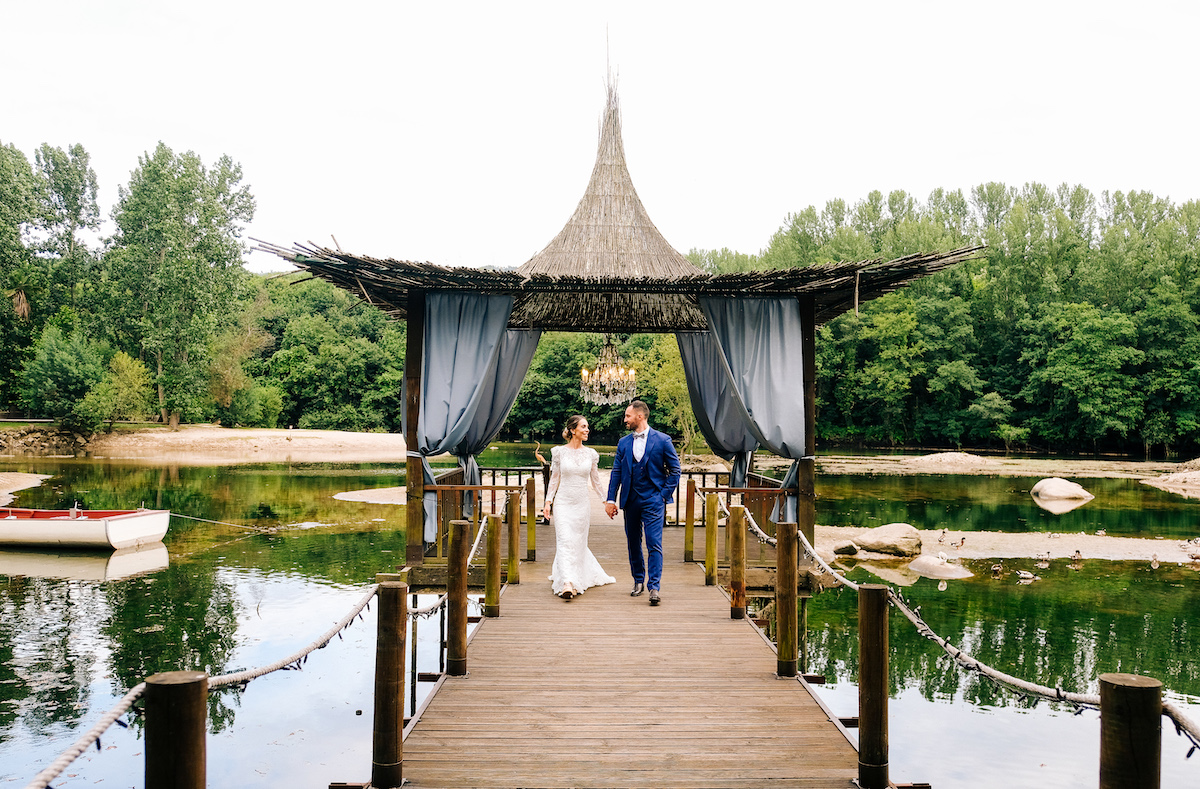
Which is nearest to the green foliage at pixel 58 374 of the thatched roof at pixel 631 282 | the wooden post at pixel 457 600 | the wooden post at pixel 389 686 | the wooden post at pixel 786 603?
the thatched roof at pixel 631 282

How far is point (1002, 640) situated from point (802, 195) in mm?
46691

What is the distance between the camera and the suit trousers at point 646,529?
7301 mm

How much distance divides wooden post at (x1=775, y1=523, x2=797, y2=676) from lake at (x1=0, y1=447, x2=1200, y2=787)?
3284mm

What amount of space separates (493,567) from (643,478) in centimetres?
148

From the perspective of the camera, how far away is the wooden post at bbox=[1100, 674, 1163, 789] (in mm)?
2697

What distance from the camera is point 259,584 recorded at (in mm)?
14094

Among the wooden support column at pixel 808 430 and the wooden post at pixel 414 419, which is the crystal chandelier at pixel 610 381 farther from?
the wooden post at pixel 414 419

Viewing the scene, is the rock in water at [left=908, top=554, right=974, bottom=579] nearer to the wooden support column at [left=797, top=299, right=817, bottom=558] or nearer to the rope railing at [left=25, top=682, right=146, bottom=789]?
the wooden support column at [left=797, top=299, right=817, bottom=558]

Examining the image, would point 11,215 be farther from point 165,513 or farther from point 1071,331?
point 1071,331

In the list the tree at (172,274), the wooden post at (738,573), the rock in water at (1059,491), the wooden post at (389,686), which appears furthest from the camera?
the tree at (172,274)

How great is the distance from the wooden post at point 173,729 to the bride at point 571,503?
499 cm

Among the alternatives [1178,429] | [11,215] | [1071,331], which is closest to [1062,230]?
[1071,331]

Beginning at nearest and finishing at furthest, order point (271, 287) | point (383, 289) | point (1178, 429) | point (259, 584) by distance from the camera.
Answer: point (383, 289)
point (259, 584)
point (1178, 429)
point (271, 287)

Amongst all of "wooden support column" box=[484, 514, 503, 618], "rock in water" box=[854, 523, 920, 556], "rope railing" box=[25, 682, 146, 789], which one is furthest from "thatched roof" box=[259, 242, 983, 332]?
"rock in water" box=[854, 523, 920, 556]
